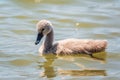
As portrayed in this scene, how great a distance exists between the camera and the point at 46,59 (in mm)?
9297

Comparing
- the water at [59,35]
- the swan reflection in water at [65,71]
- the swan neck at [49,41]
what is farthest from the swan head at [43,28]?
the swan reflection in water at [65,71]

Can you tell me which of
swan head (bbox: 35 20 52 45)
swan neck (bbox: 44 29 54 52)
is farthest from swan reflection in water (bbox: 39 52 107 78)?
swan head (bbox: 35 20 52 45)

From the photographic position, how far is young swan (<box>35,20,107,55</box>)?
30.1 ft

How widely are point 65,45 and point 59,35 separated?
1.06m

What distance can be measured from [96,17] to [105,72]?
3368mm

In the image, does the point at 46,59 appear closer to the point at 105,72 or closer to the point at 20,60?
the point at 20,60

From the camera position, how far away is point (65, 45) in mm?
9328

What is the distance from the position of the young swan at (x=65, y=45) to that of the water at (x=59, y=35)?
0.13m

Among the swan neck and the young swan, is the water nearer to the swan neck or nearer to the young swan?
the young swan

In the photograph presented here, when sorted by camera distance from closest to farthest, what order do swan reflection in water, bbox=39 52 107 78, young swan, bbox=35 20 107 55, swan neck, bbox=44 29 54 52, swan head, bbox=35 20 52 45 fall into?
swan reflection in water, bbox=39 52 107 78
young swan, bbox=35 20 107 55
swan head, bbox=35 20 52 45
swan neck, bbox=44 29 54 52

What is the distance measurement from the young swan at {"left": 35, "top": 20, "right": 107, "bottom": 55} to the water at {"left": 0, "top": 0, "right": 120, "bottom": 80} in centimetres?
13

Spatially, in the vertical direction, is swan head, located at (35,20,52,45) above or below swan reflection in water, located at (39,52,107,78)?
above

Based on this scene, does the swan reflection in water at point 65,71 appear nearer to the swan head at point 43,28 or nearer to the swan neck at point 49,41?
the swan neck at point 49,41

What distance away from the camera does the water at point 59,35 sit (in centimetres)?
843
